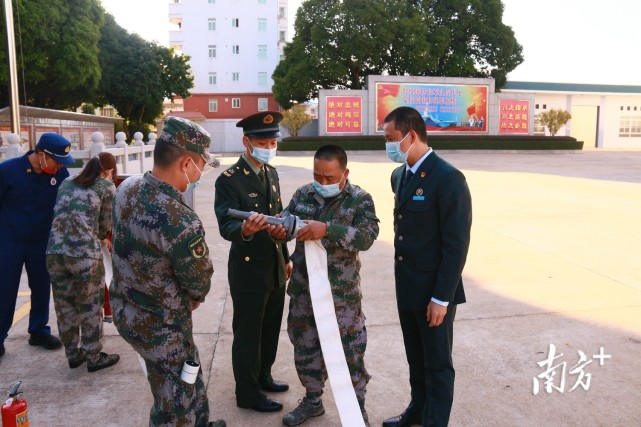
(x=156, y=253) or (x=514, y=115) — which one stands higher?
(x=514, y=115)

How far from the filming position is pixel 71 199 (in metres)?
3.56

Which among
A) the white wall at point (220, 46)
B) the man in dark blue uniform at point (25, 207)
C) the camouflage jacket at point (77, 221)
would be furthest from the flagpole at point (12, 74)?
the white wall at point (220, 46)

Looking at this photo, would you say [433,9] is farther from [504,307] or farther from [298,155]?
[504,307]

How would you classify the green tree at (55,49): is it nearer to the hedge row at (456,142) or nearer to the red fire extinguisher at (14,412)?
the hedge row at (456,142)

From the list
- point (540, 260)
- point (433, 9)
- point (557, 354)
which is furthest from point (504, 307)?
point (433, 9)

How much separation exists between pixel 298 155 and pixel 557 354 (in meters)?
27.4

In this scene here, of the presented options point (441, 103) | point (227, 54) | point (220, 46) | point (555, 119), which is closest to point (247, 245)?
point (441, 103)

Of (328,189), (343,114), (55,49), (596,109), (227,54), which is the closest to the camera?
(328,189)

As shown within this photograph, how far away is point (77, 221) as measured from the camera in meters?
3.55

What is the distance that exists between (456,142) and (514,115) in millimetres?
6376

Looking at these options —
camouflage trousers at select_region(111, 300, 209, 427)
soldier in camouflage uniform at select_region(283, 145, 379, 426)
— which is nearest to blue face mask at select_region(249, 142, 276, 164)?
soldier in camouflage uniform at select_region(283, 145, 379, 426)

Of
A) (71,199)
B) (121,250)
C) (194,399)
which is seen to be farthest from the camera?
(71,199)

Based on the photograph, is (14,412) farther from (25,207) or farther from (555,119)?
(555,119)

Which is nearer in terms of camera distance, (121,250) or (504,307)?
(121,250)
